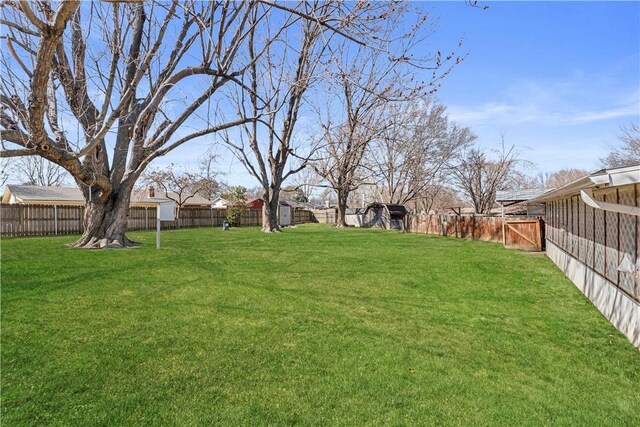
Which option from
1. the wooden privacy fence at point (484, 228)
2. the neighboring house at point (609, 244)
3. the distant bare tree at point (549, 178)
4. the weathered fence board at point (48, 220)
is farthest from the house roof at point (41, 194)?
the distant bare tree at point (549, 178)

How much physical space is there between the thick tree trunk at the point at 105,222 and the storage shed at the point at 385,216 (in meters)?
20.5

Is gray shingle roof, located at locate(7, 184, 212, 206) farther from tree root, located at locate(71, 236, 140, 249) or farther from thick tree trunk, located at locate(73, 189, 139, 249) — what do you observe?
tree root, located at locate(71, 236, 140, 249)

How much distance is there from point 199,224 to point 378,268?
75.8ft

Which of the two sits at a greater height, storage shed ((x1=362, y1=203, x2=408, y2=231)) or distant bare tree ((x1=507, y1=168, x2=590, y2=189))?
distant bare tree ((x1=507, y1=168, x2=590, y2=189))

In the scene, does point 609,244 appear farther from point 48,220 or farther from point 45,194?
point 45,194

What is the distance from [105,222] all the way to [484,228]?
17.6m

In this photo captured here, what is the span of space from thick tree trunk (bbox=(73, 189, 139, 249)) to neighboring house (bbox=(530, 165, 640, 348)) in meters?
11.4

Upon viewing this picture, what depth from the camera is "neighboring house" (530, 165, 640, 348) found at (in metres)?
4.46

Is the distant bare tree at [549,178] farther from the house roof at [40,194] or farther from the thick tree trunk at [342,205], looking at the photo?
the house roof at [40,194]

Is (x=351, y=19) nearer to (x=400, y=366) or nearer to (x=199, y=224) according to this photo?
(x=400, y=366)

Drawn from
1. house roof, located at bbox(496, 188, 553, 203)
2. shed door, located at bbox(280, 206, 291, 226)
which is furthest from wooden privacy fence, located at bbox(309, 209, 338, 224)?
house roof, located at bbox(496, 188, 553, 203)

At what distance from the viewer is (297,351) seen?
4.46 m

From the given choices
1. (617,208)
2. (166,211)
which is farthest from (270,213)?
(617,208)

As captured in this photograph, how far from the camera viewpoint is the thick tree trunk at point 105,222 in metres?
11.4
